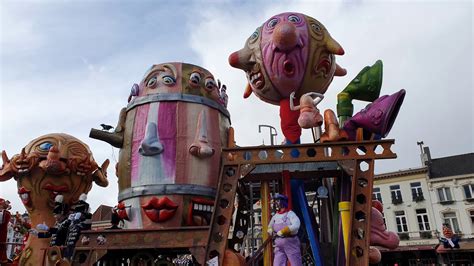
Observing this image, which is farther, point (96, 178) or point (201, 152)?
point (96, 178)

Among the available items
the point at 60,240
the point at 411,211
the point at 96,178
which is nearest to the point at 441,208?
the point at 411,211

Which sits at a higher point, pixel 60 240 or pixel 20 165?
pixel 20 165

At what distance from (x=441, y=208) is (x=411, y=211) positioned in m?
2.02

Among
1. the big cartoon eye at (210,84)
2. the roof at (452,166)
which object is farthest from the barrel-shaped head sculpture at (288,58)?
the roof at (452,166)

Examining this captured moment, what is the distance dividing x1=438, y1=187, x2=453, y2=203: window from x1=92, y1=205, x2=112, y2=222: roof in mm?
26096

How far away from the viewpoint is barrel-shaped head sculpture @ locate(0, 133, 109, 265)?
10531 millimetres

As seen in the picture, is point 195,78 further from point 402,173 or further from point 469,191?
point 469,191

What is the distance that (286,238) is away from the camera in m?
6.44

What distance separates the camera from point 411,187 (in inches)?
1142

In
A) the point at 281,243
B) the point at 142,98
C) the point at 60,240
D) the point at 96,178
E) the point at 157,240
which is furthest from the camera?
the point at 96,178

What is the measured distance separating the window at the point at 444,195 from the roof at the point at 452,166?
3.63ft

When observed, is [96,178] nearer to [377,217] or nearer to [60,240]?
[60,240]

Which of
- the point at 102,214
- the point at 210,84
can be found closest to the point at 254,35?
the point at 210,84

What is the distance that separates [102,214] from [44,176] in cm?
2397
